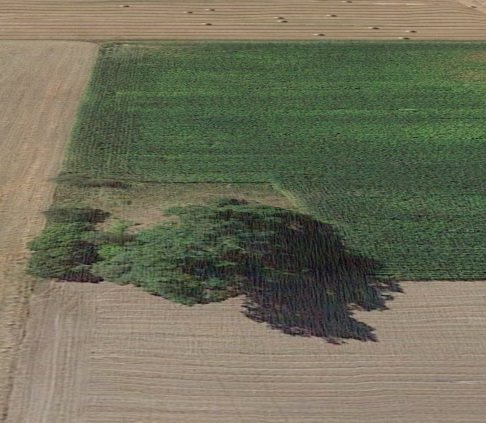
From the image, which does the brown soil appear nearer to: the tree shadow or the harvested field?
the tree shadow

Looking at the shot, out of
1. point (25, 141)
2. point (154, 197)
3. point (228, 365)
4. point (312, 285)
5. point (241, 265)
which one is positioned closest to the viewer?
point (228, 365)

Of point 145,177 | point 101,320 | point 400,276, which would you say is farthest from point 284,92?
point 101,320

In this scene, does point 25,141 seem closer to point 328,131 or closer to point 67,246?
point 67,246

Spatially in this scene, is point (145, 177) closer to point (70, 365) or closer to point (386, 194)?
point (386, 194)

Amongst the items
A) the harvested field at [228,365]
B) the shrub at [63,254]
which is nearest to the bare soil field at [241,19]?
the shrub at [63,254]

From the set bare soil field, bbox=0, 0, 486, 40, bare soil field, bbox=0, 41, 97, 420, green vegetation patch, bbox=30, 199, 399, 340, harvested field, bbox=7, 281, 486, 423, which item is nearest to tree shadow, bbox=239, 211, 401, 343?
green vegetation patch, bbox=30, 199, 399, 340

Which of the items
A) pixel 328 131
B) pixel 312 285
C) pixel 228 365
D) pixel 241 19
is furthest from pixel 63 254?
pixel 241 19

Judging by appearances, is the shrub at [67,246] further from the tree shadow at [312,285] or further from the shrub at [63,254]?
the tree shadow at [312,285]
